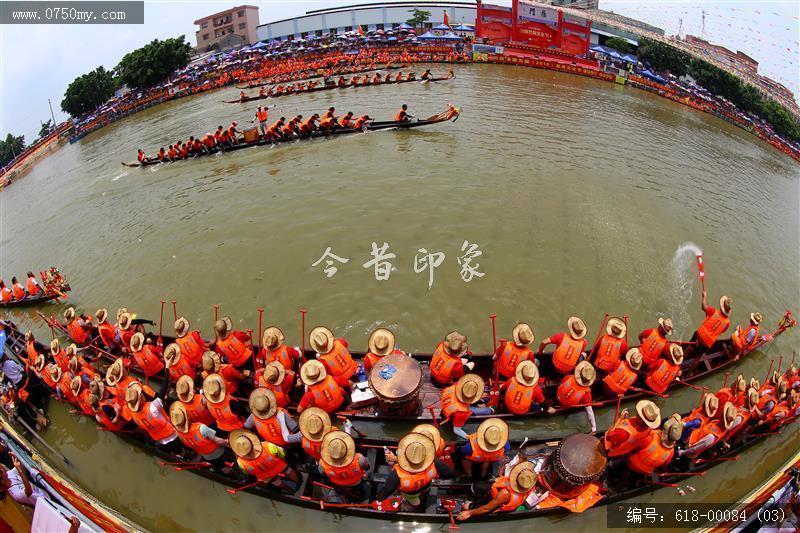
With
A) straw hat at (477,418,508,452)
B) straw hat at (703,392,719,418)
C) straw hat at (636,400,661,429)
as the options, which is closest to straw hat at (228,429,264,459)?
straw hat at (477,418,508,452)

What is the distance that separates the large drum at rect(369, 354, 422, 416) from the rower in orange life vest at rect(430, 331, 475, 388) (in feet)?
2.26

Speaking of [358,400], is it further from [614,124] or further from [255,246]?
[614,124]

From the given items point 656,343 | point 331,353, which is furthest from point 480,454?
point 656,343

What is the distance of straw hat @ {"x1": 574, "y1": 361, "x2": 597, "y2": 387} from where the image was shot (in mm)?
7180

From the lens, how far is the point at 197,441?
22.7 feet

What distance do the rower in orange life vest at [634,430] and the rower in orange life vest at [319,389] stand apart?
14.9 feet

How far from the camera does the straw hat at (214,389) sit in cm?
702

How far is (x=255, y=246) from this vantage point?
48.8ft

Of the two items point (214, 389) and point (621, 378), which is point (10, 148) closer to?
point (214, 389)

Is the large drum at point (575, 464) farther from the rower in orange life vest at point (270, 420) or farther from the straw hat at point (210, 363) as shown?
the straw hat at point (210, 363)

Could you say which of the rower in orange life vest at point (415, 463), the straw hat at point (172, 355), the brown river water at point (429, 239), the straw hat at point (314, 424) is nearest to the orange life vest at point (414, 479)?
the rower in orange life vest at point (415, 463)

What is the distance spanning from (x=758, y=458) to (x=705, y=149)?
68.8 feet

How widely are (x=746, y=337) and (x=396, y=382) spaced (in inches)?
330

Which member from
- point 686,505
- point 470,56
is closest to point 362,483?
point 686,505
